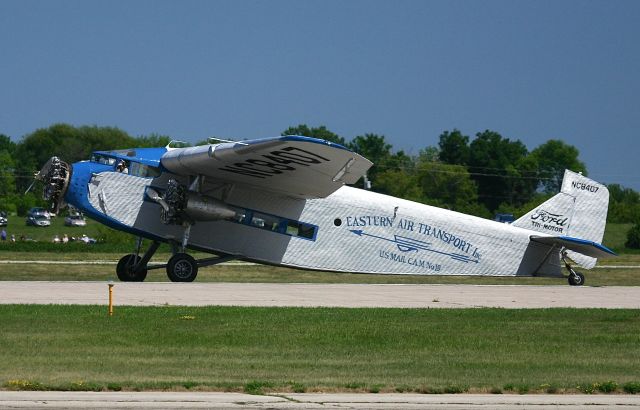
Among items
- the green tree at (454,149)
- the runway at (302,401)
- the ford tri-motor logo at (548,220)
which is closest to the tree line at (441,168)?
the green tree at (454,149)

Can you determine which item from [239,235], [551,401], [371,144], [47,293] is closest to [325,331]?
[551,401]

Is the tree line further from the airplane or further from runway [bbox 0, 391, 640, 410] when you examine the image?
runway [bbox 0, 391, 640, 410]

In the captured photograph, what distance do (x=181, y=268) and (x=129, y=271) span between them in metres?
1.69

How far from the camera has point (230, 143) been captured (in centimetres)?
2614

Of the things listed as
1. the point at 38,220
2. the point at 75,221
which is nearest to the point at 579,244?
the point at 38,220

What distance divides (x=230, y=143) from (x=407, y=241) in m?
6.29

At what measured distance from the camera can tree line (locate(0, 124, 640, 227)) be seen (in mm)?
94500

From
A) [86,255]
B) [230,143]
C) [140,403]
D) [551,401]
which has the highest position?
[230,143]

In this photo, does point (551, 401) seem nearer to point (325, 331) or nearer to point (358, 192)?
point (325, 331)

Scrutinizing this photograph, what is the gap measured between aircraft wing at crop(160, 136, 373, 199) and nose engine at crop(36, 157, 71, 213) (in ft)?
7.88

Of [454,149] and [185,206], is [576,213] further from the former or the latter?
[454,149]

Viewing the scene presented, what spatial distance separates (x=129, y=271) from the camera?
29.0 meters

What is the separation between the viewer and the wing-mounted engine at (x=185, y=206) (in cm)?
2772

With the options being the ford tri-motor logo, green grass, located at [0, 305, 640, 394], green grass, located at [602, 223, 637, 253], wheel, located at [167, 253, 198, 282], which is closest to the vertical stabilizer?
the ford tri-motor logo
